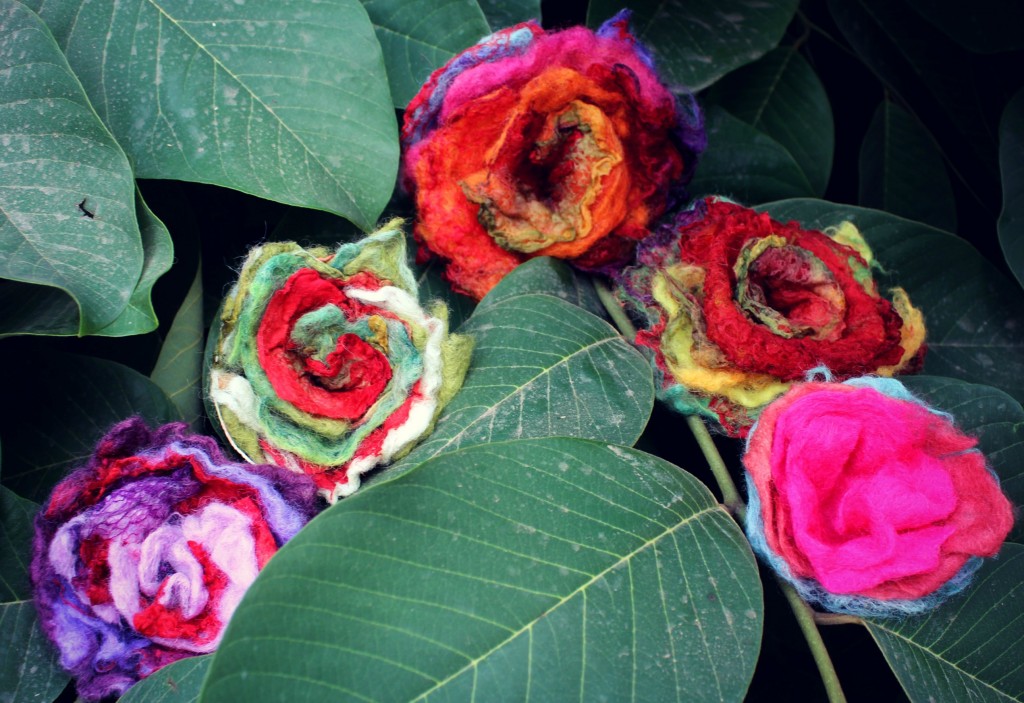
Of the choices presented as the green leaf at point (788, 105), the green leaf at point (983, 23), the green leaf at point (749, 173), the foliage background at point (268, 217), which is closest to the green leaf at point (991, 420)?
the foliage background at point (268, 217)

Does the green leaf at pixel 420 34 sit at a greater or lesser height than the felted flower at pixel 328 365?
greater

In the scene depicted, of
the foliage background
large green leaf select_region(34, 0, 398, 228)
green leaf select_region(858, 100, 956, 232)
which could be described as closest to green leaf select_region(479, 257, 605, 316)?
the foliage background

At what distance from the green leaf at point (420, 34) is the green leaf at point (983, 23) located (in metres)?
0.71

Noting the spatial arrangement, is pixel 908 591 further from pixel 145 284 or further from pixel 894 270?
pixel 145 284

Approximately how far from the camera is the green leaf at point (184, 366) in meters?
0.88

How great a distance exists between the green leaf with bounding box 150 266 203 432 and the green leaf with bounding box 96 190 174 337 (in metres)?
0.16

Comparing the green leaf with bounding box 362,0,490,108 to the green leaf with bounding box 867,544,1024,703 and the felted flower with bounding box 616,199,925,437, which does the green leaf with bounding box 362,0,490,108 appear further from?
the green leaf with bounding box 867,544,1024,703

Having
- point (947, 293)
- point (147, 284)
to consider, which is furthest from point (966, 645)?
point (147, 284)

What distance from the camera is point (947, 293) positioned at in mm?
1062

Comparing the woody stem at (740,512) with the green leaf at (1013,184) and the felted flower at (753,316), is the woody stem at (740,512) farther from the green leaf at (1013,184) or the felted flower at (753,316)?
the green leaf at (1013,184)

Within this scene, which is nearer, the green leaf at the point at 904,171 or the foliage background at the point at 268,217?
the foliage background at the point at 268,217

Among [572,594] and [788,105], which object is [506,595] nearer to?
[572,594]

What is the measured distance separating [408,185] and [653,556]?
0.51 metres

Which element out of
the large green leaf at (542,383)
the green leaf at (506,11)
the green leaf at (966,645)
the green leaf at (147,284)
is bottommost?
the green leaf at (966,645)
